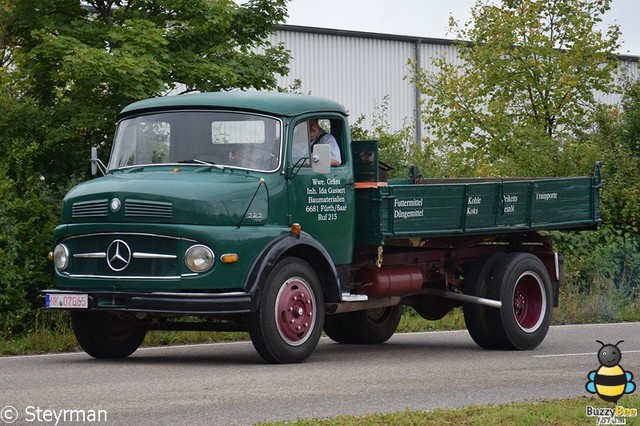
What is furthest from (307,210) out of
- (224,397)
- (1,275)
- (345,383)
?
(1,275)

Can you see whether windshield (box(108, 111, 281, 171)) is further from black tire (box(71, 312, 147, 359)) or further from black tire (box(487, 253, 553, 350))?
black tire (box(487, 253, 553, 350))

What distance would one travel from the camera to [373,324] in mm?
15875

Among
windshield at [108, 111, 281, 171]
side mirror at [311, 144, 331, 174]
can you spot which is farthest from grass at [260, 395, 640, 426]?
windshield at [108, 111, 281, 171]

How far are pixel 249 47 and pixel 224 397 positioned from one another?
413 inches

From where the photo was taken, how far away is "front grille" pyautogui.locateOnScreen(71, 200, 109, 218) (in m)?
12.2

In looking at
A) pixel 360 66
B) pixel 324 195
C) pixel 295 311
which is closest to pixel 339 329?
pixel 324 195

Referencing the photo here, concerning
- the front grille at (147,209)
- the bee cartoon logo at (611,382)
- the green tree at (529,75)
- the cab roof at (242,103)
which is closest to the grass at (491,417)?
the bee cartoon logo at (611,382)

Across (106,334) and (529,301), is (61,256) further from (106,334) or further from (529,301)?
(529,301)

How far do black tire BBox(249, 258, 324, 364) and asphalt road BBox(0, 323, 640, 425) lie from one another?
19 cm

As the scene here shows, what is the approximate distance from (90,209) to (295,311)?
2.16 m

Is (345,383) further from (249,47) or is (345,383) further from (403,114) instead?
(403,114)

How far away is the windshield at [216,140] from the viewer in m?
12.8

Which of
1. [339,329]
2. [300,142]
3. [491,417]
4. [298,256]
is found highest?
[300,142]

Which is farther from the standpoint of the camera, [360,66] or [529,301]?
[360,66]
